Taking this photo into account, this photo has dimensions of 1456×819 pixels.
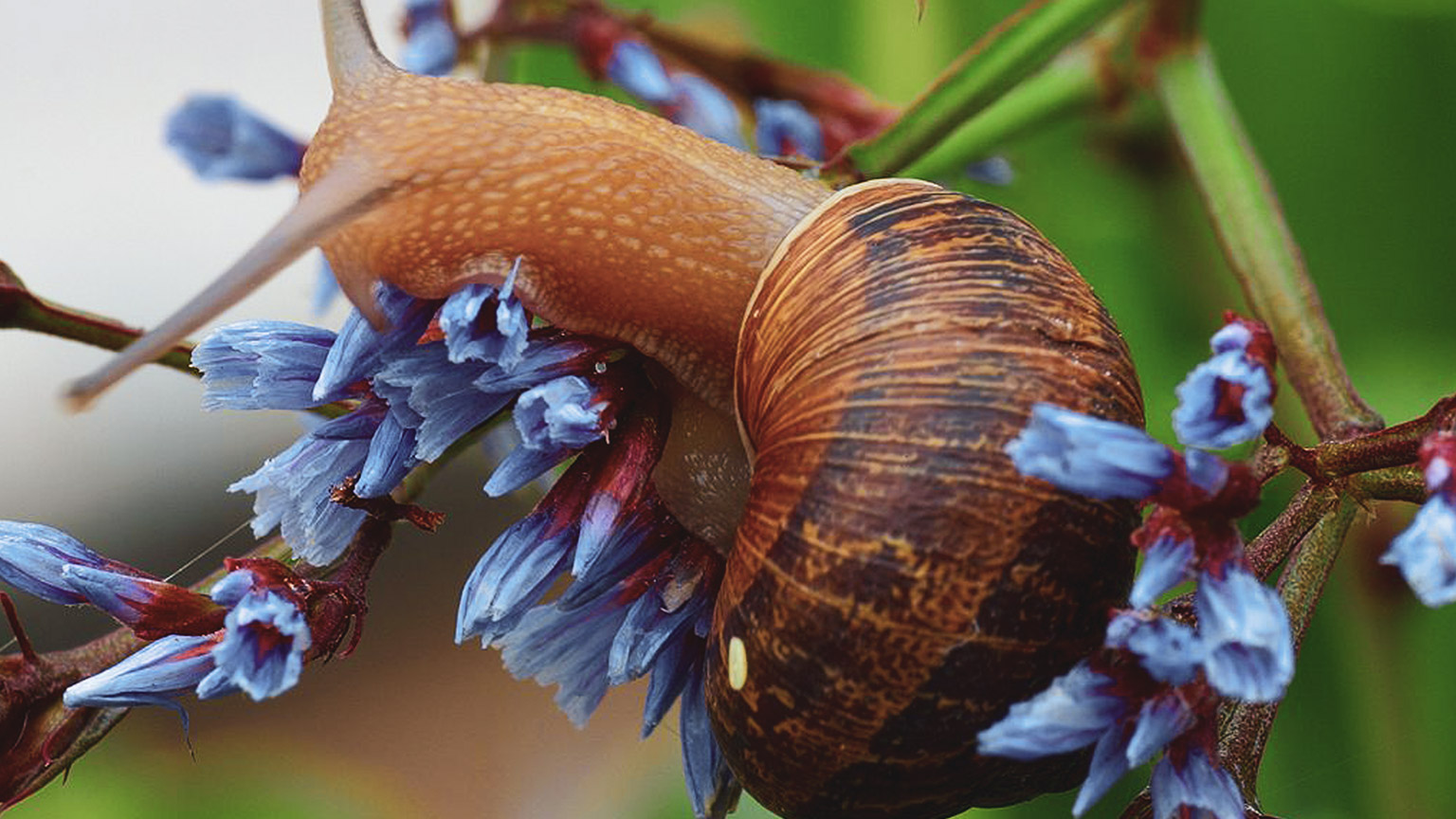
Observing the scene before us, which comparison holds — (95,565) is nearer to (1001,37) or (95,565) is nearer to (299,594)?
(299,594)

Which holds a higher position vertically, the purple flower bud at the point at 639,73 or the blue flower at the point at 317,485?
the purple flower bud at the point at 639,73

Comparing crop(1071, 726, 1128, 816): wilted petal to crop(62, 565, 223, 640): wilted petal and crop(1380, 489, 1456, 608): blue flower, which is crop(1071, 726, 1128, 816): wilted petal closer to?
crop(1380, 489, 1456, 608): blue flower

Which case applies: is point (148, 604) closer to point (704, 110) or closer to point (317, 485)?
point (317, 485)

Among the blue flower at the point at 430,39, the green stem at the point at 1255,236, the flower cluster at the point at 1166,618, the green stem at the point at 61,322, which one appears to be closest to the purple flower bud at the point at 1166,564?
the flower cluster at the point at 1166,618

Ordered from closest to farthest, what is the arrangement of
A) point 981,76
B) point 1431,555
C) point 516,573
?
point 1431,555
point 516,573
point 981,76

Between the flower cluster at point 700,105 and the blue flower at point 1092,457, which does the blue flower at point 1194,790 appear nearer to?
the blue flower at point 1092,457

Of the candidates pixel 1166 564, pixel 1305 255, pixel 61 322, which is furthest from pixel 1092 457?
pixel 1305 255
